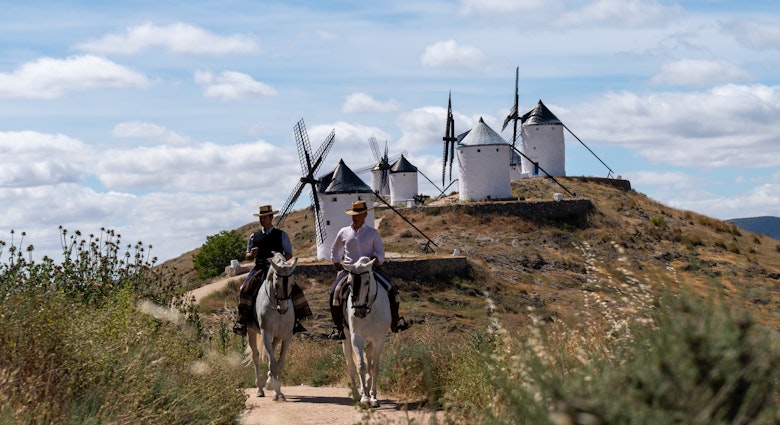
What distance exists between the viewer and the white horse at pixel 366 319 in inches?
526

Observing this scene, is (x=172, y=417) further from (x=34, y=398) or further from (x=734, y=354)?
(x=734, y=354)

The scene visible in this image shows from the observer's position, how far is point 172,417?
10.7 m

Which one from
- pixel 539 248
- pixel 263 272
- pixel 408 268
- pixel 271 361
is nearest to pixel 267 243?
pixel 263 272

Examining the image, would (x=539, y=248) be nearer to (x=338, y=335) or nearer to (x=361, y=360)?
(x=338, y=335)

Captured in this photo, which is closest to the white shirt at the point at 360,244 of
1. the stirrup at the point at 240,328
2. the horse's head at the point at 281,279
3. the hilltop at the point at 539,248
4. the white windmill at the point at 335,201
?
the horse's head at the point at 281,279

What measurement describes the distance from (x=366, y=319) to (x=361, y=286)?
0.53m

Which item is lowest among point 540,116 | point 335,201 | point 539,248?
point 539,248

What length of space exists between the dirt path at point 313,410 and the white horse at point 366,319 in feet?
1.24

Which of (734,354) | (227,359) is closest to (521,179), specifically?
(227,359)

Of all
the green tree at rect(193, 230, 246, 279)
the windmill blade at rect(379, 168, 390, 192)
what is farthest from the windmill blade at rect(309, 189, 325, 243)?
the windmill blade at rect(379, 168, 390, 192)

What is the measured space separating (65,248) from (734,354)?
12409 millimetres

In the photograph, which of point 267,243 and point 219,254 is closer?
point 267,243

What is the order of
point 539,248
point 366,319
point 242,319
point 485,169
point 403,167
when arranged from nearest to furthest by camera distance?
point 366,319, point 242,319, point 539,248, point 485,169, point 403,167

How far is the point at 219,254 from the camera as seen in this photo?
65250 millimetres
